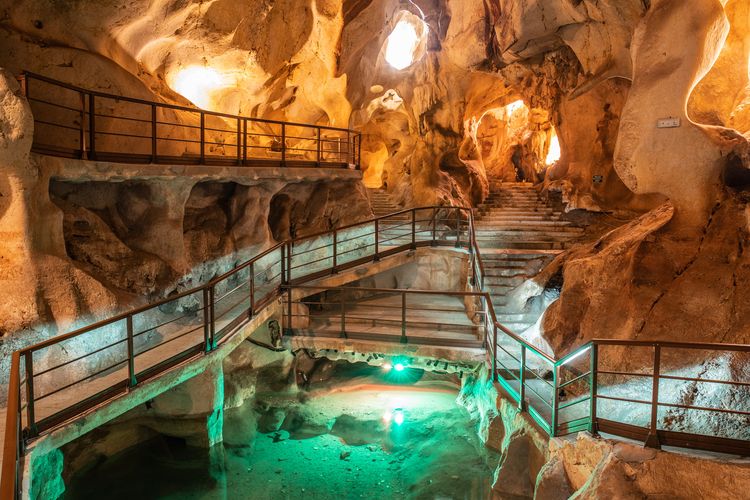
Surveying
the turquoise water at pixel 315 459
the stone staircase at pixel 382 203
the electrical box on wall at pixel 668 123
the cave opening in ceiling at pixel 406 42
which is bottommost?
the turquoise water at pixel 315 459

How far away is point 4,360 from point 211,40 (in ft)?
27.7

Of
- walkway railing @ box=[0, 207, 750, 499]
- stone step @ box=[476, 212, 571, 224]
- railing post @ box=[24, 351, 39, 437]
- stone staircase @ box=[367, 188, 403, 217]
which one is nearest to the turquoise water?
walkway railing @ box=[0, 207, 750, 499]

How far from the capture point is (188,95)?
14.0 meters

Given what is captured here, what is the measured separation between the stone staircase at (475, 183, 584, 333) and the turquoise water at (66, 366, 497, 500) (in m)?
→ 2.47

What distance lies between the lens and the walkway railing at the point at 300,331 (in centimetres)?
441

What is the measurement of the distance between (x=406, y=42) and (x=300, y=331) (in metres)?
12.8

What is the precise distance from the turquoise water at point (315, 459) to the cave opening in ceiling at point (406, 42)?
477 inches

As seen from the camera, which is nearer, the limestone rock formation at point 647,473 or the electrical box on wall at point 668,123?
the limestone rock formation at point 647,473

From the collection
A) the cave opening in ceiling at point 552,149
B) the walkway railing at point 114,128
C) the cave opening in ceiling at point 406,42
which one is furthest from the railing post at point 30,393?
the cave opening in ceiling at point 552,149

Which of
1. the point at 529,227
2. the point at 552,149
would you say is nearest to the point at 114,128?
the point at 529,227

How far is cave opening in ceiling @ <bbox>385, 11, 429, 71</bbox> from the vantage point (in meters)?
17.9

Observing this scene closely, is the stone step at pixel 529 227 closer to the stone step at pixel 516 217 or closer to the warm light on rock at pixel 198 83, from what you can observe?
the stone step at pixel 516 217

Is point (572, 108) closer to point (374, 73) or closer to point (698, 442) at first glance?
point (374, 73)

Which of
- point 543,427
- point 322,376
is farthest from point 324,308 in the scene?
point 543,427
